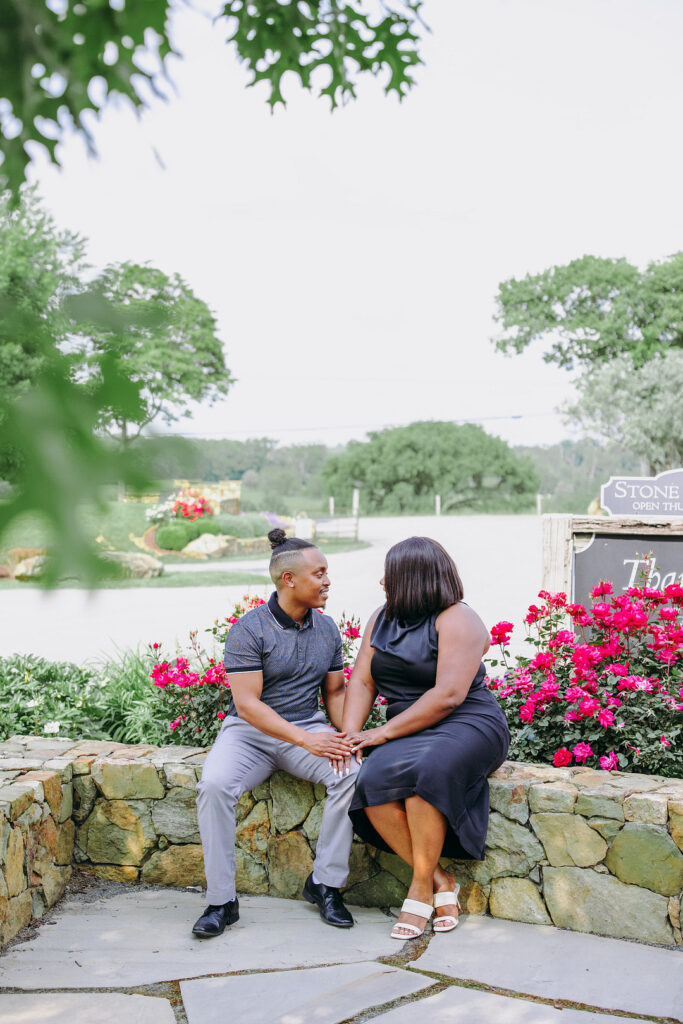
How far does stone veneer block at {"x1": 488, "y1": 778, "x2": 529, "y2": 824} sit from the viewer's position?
10.2 ft

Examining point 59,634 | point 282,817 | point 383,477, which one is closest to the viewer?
point 282,817

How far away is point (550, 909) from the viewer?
3066mm

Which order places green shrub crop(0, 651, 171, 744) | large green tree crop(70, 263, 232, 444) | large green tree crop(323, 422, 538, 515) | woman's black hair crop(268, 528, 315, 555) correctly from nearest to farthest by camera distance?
large green tree crop(70, 263, 232, 444)
woman's black hair crop(268, 528, 315, 555)
green shrub crop(0, 651, 171, 744)
large green tree crop(323, 422, 538, 515)

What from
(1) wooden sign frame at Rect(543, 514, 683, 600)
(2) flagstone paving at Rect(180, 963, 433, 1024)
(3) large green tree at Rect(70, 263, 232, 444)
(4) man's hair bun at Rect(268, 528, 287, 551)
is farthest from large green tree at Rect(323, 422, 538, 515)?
(3) large green tree at Rect(70, 263, 232, 444)

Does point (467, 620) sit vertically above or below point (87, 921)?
above

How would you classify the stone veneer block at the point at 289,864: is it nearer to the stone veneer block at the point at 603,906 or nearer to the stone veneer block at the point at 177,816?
the stone veneer block at the point at 177,816

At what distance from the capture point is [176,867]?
11.5ft

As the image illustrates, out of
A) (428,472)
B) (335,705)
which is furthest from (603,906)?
(428,472)

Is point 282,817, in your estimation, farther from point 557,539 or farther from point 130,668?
point 557,539

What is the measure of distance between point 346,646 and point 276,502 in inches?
1121

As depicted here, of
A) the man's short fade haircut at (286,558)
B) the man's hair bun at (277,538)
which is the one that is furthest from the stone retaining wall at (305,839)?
the man's hair bun at (277,538)

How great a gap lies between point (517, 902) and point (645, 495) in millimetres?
2828

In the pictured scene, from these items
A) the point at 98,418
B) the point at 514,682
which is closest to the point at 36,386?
the point at 98,418

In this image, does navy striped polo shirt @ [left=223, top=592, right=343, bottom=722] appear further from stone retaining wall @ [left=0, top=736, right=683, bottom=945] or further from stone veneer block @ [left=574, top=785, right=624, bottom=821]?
stone veneer block @ [left=574, top=785, right=624, bottom=821]
